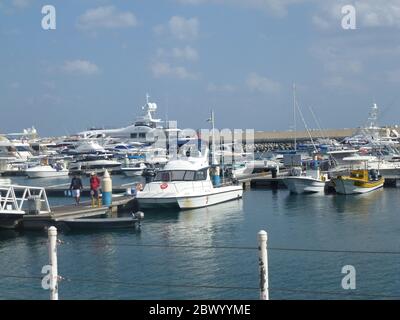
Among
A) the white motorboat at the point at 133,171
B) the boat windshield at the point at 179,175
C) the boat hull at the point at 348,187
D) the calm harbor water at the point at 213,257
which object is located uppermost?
the boat windshield at the point at 179,175

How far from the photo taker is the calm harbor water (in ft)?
55.6

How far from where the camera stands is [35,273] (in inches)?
781

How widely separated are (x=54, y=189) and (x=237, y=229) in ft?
71.4

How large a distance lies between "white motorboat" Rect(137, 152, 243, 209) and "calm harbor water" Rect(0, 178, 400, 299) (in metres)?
0.65

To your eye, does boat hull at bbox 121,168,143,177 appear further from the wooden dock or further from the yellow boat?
the wooden dock

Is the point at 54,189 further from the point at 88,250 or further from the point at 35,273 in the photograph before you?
the point at 35,273

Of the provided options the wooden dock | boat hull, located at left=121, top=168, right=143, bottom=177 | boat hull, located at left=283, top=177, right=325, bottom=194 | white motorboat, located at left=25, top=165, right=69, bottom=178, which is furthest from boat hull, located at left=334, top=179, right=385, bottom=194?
white motorboat, located at left=25, top=165, right=69, bottom=178

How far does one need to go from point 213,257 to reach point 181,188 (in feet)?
46.0

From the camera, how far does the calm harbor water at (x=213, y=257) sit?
16953 mm

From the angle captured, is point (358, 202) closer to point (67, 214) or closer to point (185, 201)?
point (185, 201)

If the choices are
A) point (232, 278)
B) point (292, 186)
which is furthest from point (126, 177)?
point (232, 278)

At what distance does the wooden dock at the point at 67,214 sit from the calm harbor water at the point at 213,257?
0.60m

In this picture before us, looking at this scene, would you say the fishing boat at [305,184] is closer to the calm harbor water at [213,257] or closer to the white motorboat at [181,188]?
the calm harbor water at [213,257]

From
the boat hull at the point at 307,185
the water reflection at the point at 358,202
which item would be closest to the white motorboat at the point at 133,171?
the boat hull at the point at 307,185
